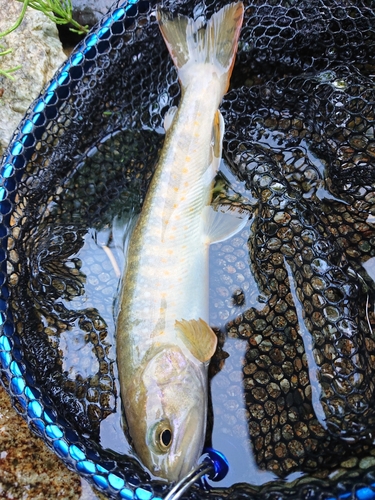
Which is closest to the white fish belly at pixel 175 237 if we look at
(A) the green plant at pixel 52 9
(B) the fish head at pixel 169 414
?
(B) the fish head at pixel 169 414

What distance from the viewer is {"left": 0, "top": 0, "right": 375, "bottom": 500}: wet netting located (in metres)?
1.80

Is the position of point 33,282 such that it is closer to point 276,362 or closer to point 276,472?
point 276,362

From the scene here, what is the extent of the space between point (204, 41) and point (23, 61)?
1.35 m

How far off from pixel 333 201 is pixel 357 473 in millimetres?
1323

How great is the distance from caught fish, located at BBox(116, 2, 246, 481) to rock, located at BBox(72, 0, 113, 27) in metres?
1.22

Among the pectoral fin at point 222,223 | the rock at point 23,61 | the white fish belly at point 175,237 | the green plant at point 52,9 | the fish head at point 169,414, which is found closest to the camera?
the fish head at point 169,414

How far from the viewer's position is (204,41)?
2.28 m

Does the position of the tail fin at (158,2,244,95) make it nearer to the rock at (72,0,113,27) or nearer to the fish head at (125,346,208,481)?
the rock at (72,0,113,27)

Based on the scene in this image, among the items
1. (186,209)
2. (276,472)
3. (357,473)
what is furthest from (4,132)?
(357,473)

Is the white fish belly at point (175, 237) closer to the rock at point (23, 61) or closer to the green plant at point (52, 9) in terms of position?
the green plant at point (52, 9)

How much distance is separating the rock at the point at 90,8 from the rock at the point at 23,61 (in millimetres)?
302

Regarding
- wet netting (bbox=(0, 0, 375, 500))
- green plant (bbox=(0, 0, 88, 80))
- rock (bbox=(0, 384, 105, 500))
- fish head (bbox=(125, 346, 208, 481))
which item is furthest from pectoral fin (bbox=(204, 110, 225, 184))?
rock (bbox=(0, 384, 105, 500))

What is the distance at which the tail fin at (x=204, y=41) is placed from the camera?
2207 mm

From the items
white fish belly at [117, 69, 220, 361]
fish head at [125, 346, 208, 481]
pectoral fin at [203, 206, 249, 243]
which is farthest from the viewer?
pectoral fin at [203, 206, 249, 243]
